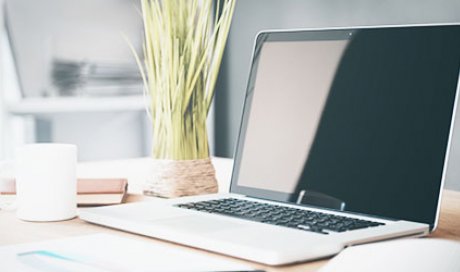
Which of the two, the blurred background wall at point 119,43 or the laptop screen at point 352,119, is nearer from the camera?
the laptop screen at point 352,119

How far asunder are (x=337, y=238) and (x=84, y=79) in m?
2.40

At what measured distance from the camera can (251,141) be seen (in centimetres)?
113

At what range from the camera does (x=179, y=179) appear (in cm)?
118

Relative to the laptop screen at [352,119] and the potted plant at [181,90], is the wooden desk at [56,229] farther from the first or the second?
the potted plant at [181,90]

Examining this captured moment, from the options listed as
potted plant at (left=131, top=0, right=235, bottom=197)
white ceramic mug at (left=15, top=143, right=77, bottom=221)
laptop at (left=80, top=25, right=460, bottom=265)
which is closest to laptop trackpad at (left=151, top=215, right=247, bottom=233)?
laptop at (left=80, top=25, right=460, bottom=265)

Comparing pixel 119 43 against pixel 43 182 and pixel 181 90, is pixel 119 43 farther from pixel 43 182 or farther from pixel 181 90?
pixel 43 182

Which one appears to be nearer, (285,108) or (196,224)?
(196,224)

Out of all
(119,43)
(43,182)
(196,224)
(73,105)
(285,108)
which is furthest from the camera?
(119,43)

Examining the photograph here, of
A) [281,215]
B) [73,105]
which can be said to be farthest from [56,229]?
[73,105]

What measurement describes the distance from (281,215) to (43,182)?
0.32 meters

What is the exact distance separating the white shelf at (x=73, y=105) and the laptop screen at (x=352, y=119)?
6.20ft

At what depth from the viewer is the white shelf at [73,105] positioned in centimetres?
286

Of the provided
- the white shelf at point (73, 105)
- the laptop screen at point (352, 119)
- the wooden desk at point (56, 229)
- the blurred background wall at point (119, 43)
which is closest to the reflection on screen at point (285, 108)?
the laptop screen at point (352, 119)

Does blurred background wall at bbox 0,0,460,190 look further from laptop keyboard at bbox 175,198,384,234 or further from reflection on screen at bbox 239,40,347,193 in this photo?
laptop keyboard at bbox 175,198,384,234
